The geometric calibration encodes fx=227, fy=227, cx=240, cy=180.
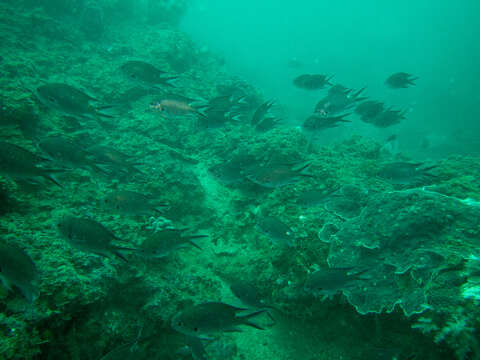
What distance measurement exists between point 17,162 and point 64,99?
1.36 metres

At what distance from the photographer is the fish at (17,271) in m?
1.95

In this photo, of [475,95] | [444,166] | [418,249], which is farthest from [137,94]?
[475,95]

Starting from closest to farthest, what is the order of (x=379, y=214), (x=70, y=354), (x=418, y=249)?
(x=70, y=354)
(x=418, y=249)
(x=379, y=214)

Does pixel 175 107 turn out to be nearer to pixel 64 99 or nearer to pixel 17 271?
pixel 64 99

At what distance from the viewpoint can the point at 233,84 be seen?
1066 cm

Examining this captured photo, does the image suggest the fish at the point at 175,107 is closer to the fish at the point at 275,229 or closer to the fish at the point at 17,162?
the fish at the point at 17,162

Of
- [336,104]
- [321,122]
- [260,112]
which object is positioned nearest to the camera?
[321,122]

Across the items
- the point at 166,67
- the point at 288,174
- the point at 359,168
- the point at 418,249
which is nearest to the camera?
the point at 418,249

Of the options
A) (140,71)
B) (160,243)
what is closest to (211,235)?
(160,243)

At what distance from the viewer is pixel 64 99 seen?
339 centimetres

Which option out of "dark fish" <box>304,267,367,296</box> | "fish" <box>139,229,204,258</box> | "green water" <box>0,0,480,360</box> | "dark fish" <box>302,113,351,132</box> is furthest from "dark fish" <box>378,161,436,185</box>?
"fish" <box>139,229,204,258</box>

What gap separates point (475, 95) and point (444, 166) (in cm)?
3621

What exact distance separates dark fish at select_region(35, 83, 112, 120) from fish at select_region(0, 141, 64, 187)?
3.44 ft

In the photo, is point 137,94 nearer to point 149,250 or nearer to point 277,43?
point 149,250
